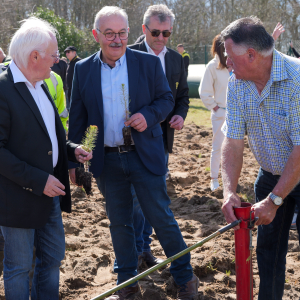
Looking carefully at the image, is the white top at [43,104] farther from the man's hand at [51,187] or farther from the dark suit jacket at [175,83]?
the dark suit jacket at [175,83]

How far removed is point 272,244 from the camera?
2730mm

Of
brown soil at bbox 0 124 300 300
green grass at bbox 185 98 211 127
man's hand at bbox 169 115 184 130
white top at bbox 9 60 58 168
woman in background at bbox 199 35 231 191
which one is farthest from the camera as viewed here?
green grass at bbox 185 98 211 127

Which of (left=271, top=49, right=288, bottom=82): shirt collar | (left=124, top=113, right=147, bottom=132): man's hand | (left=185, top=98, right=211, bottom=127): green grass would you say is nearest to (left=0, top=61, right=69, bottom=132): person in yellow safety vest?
Result: (left=124, top=113, right=147, bottom=132): man's hand

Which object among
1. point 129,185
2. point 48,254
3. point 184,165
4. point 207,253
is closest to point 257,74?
point 129,185

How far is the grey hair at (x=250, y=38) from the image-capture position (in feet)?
7.54

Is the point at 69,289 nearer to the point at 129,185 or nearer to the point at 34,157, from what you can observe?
the point at 129,185

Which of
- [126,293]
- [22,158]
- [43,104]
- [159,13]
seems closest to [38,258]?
[22,158]

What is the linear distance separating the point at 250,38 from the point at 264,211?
3.33 feet

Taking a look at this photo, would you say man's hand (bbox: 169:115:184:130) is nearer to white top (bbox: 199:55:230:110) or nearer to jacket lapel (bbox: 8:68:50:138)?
white top (bbox: 199:55:230:110)

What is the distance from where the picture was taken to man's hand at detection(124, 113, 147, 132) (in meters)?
2.83

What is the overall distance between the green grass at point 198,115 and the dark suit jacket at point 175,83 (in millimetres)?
6699

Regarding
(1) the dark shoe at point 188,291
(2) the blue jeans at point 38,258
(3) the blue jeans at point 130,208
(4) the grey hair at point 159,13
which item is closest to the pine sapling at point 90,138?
(3) the blue jeans at point 130,208

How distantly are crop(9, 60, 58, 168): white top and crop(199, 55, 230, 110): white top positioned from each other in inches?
129

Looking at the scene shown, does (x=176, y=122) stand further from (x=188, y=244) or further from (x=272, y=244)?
(x=272, y=244)
